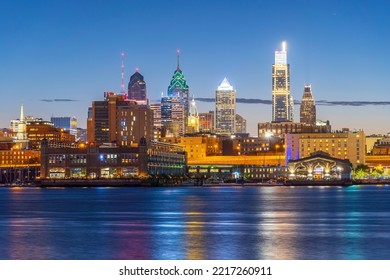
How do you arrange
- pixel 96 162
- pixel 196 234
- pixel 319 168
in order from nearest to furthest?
pixel 196 234, pixel 96 162, pixel 319 168

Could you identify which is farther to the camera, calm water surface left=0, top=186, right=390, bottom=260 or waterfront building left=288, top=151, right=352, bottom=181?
waterfront building left=288, top=151, right=352, bottom=181

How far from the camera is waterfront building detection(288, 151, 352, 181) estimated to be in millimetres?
181250

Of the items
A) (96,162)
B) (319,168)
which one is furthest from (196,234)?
(319,168)

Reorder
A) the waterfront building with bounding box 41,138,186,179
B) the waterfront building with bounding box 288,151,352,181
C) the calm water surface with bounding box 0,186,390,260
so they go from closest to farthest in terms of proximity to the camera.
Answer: the calm water surface with bounding box 0,186,390,260 < the waterfront building with bounding box 41,138,186,179 < the waterfront building with bounding box 288,151,352,181

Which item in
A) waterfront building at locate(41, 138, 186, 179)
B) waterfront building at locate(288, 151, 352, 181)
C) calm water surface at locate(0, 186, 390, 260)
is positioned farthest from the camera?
waterfront building at locate(288, 151, 352, 181)

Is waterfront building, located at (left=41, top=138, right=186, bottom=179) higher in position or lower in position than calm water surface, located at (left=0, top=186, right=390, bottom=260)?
higher

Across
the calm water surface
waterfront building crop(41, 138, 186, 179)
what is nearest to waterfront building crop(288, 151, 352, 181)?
waterfront building crop(41, 138, 186, 179)

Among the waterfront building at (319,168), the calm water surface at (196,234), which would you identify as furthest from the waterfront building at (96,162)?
the calm water surface at (196,234)

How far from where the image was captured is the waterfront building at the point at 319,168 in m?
181

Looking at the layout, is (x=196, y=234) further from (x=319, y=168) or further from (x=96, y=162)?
(x=319, y=168)

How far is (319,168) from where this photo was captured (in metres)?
182

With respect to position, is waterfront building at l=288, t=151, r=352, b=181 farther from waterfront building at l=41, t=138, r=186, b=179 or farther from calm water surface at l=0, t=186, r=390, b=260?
calm water surface at l=0, t=186, r=390, b=260

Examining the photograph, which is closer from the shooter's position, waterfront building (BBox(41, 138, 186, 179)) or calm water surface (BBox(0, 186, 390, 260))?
calm water surface (BBox(0, 186, 390, 260))
